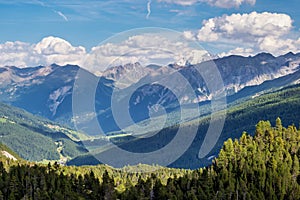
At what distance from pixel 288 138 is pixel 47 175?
7864 cm

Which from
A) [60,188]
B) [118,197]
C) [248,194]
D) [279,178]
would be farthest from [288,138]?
[60,188]

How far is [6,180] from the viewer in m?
140

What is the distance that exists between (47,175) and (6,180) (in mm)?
13710

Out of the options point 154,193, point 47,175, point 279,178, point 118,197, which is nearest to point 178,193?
point 154,193

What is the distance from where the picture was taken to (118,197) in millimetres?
136750

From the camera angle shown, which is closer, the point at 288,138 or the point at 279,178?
the point at 279,178

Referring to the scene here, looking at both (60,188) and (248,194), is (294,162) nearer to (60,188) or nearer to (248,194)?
(248,194)

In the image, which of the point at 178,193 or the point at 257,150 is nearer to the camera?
the point at 178,193

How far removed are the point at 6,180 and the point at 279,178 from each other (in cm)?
7885

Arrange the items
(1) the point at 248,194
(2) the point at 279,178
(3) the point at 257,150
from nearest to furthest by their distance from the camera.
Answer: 1. (1) the point at 248,194
2. (2) the point at 279,178
3. (3) the point at 257,150

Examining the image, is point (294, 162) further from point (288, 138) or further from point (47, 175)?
point (47, 175)

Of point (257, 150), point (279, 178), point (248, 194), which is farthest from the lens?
point (257, 150)

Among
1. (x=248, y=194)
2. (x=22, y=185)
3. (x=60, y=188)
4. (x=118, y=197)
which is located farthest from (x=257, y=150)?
(x=22, y=185)

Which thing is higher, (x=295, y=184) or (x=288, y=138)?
(x=288, y=138)
